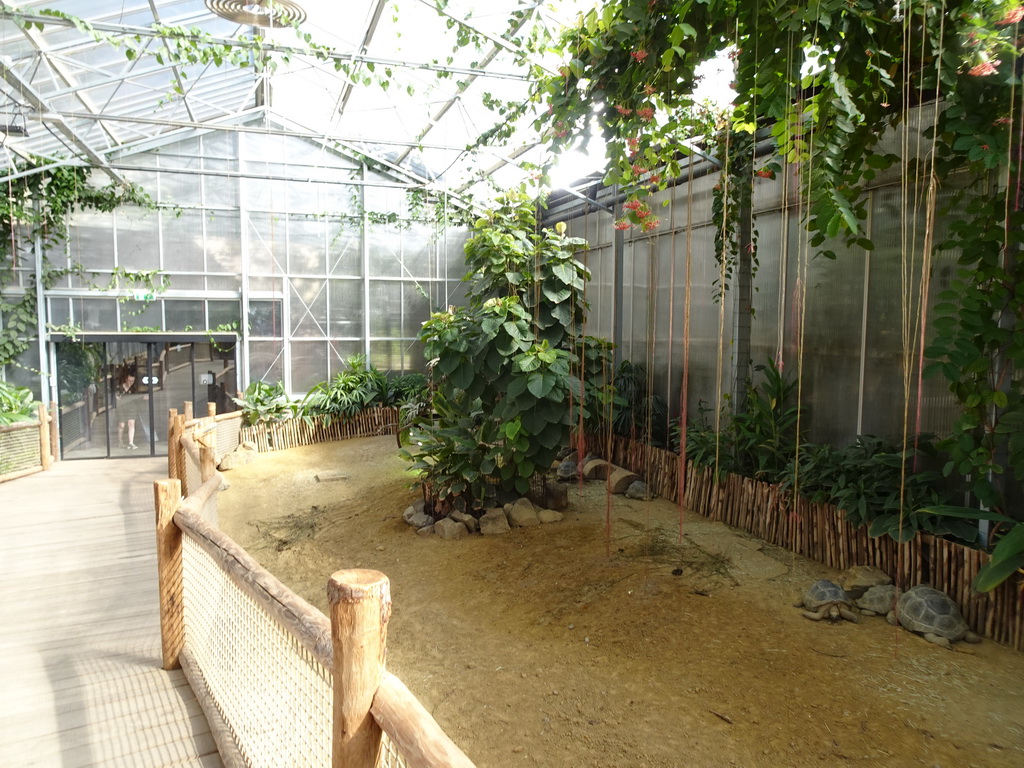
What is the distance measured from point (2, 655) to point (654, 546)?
3.78m

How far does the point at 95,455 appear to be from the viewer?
9.95 metres

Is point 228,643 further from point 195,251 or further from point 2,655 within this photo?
point 195,251

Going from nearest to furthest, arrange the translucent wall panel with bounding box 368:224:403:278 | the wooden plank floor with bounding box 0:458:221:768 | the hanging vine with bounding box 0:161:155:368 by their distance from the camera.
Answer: the wooden plank floor with bounding box 0:458:221:768, the hanging vine with bounding box 0:161:155:368, the translucent wall panel with bounding box 368:224:403:278

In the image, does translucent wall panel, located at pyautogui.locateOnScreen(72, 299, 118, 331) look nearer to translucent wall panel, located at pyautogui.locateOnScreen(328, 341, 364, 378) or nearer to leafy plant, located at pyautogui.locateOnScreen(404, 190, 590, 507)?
translucent wall panel, located at pyautogui.locateOnScreen(328, 341, 364, 378)

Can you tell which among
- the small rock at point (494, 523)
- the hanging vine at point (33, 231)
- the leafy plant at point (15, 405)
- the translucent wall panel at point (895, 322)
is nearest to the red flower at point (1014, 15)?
the translucent wall panel at point (895, 322)

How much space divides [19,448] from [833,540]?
8.41 metres

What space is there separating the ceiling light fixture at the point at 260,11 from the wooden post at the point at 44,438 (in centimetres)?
544

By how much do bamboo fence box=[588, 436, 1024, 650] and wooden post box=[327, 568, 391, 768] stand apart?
2.28 meters

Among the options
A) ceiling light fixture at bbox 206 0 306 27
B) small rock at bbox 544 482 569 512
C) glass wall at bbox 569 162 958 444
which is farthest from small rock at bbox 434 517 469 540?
ceiling light fixture at bbox 206 0 306 27

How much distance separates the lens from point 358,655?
4.50 ft

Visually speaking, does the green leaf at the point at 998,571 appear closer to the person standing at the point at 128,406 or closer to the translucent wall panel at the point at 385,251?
the translucent wall panel at the point at 385,251

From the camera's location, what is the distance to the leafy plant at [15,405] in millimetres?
7902

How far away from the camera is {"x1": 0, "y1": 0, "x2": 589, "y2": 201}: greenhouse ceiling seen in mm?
5344

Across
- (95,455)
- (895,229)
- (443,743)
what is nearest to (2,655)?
(443,743)
